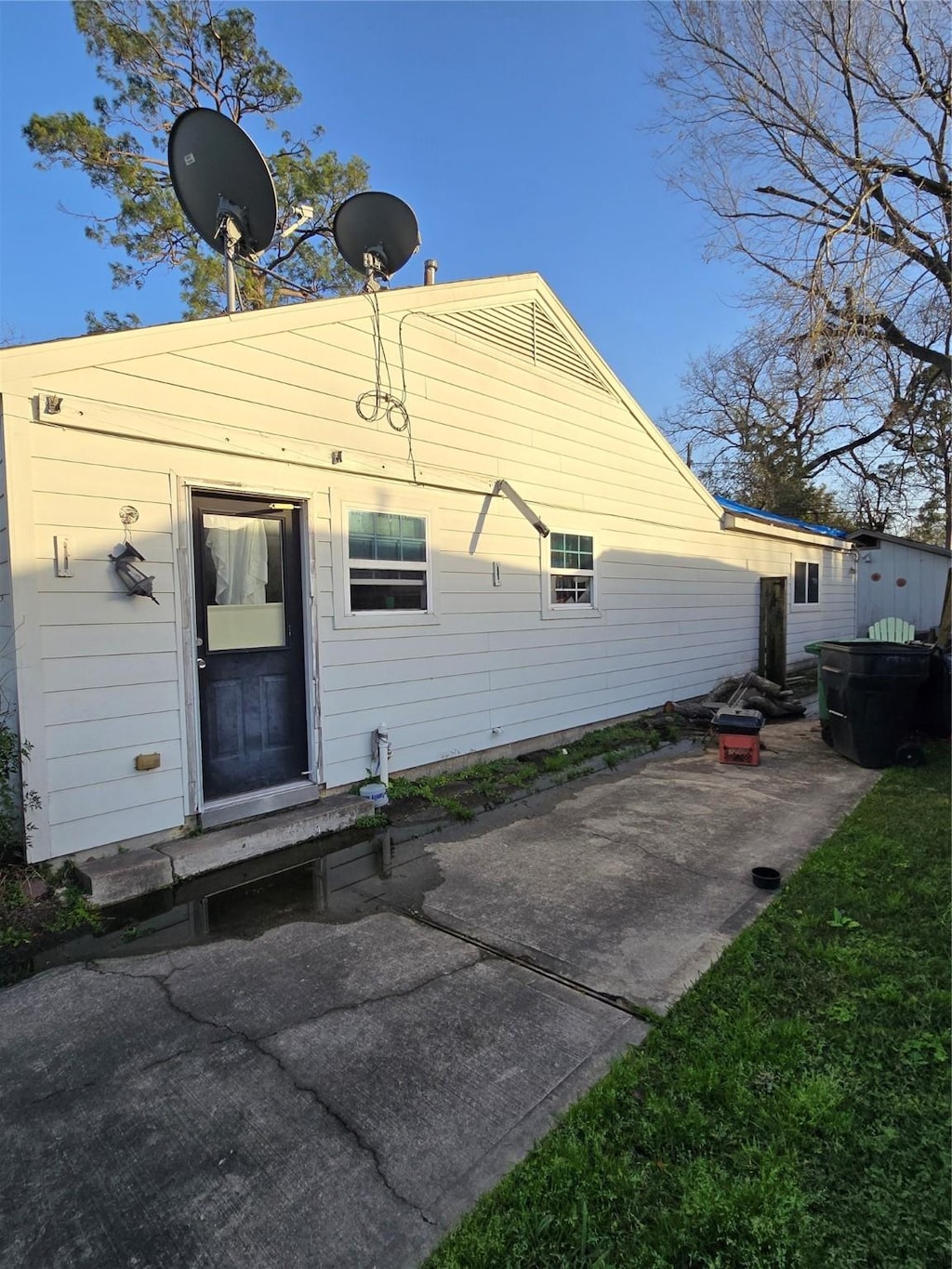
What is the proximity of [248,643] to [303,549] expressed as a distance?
801 millimetres

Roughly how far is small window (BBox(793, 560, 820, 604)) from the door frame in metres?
11.3

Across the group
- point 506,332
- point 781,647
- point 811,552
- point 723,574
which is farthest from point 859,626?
point 506,332

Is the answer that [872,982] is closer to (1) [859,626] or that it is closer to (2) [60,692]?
(2) [60,692]

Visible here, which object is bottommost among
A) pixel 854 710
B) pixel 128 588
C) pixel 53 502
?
pixel 854 710

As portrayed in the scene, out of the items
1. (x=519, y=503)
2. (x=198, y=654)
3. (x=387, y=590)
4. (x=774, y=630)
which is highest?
(x=519, y=503)

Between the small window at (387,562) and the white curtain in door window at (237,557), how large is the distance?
708 millimetres

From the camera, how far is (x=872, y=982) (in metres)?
2.63

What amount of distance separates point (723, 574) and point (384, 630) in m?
7.19

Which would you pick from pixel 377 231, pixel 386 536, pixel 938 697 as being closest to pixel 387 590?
pixel 386 536

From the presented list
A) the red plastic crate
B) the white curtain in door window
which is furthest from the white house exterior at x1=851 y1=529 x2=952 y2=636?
the white curtain in door window

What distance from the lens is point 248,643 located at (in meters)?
4.53

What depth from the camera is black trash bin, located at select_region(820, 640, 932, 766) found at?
5.82m

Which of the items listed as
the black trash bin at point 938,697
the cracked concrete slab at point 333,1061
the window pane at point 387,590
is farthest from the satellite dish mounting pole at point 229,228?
the black trash bin at point 938,697

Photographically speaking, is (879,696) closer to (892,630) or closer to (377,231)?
(377,231)
